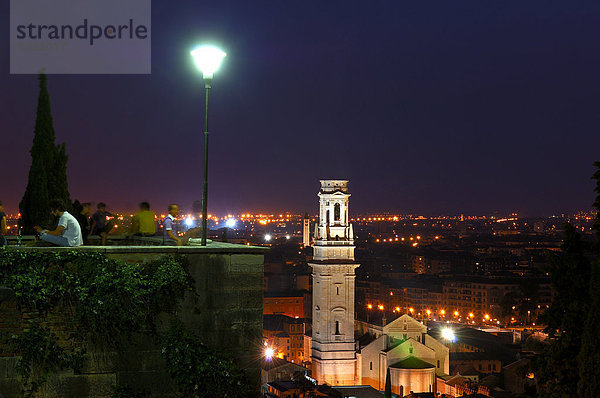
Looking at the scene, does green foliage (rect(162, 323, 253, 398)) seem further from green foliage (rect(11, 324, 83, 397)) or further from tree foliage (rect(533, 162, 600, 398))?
tree foliage (rect(533, 162, 600, 398))

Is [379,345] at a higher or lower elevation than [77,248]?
lower

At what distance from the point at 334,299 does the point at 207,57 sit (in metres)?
44.5

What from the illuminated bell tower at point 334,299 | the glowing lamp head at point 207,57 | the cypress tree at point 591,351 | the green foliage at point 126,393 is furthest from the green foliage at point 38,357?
the illuminated bell tower at point 334,299

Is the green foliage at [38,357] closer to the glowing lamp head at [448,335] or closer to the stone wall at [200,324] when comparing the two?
the stone wall at [200,324]

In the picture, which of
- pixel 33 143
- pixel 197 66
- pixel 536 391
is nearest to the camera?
pixel 197 66

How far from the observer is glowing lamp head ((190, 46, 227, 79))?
7773 millimetres

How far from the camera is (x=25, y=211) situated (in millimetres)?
16453

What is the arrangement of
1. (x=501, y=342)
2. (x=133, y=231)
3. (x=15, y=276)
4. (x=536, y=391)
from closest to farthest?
(x=15, y=276)
(x=133, y=231)
(x=536, y=391)
(x=501, y=342)

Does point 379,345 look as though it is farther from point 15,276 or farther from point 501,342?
point 15,276

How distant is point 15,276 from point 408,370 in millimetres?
46097

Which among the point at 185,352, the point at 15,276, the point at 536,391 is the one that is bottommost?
the point at 536,391

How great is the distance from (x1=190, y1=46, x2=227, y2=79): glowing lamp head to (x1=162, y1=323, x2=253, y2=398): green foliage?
8.09 feet

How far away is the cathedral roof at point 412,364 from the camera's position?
5103 centimetres

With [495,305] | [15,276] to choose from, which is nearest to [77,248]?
[15,276]
